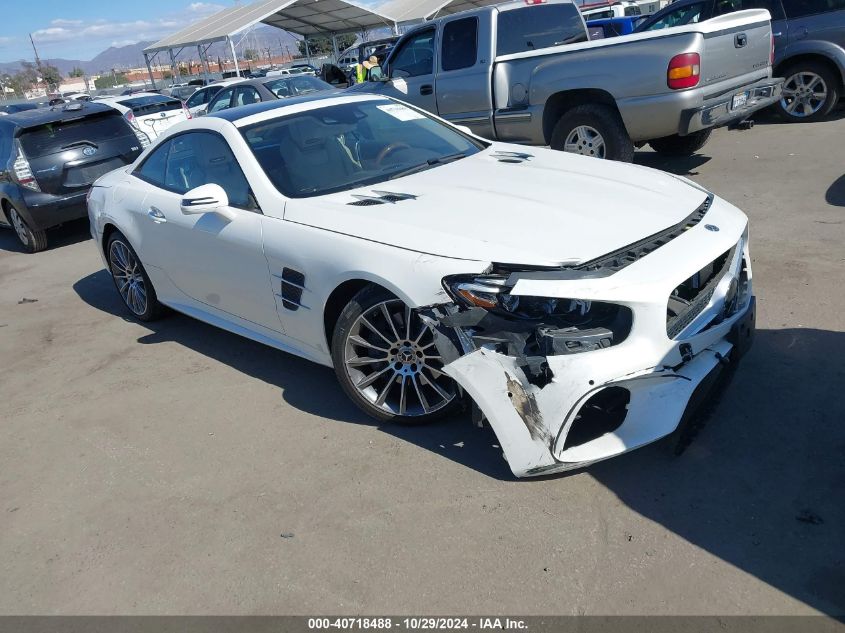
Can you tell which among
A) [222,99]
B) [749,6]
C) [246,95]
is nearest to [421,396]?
[749,6]

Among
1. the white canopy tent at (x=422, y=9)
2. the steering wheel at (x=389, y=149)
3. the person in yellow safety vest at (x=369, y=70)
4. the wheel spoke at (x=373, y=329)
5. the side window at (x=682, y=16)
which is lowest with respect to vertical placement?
the wheel spoke at (x=373, y=329)

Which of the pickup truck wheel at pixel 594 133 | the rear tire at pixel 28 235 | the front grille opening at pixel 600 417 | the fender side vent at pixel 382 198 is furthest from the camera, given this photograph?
the rear tire at pixel 28 235

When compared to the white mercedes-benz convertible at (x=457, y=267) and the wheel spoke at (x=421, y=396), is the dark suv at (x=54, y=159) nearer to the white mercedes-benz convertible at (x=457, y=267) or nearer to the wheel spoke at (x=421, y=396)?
the white mercedes-benz convertible at (x=457, y=267)

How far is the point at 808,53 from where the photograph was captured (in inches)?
370

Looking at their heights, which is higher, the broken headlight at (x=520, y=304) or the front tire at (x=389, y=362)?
the broken headlight at (x=520, y=304)

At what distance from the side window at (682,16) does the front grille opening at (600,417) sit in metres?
9.11

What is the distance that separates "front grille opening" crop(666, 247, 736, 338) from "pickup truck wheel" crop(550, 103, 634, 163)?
413 cm

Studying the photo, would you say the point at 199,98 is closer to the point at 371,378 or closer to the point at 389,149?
the point at 389,149

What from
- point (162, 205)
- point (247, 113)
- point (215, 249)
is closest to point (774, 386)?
point (215, 249)

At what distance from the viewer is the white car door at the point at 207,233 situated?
4.14 meters

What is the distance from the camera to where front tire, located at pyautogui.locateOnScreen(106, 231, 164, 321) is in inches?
217

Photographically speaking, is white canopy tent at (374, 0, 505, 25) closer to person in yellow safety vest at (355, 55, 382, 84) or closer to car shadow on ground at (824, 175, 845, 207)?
person in yellow safety vest at (355, 55, 382, 84)

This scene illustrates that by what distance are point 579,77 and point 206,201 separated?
15.7ft

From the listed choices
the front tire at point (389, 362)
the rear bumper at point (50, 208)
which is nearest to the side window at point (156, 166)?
the front tire at point (389, 362)
